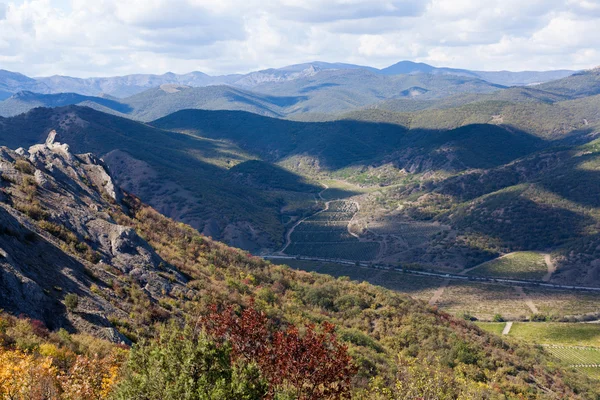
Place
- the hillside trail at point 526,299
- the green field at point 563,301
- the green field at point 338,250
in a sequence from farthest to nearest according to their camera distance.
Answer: the green field at point 338,250 < the hillside trail at point 526,299 < the green field at point 563,301

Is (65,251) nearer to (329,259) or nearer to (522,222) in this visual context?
(329,259)

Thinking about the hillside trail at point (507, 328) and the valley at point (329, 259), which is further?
the hillside trail at point (507, 328)

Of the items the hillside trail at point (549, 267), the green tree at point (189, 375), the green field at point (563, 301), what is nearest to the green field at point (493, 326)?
the green field at point (563, 301)

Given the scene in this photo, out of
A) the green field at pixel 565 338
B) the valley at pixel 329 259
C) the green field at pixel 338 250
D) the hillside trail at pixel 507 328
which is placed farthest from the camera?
the green field at pixel 338 250

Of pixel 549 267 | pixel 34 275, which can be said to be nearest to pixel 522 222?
pixel 549 267

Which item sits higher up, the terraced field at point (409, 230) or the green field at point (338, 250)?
the terraced field at point (409, 230)

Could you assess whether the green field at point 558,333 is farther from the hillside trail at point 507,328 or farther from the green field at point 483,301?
the green field at point 483,301
